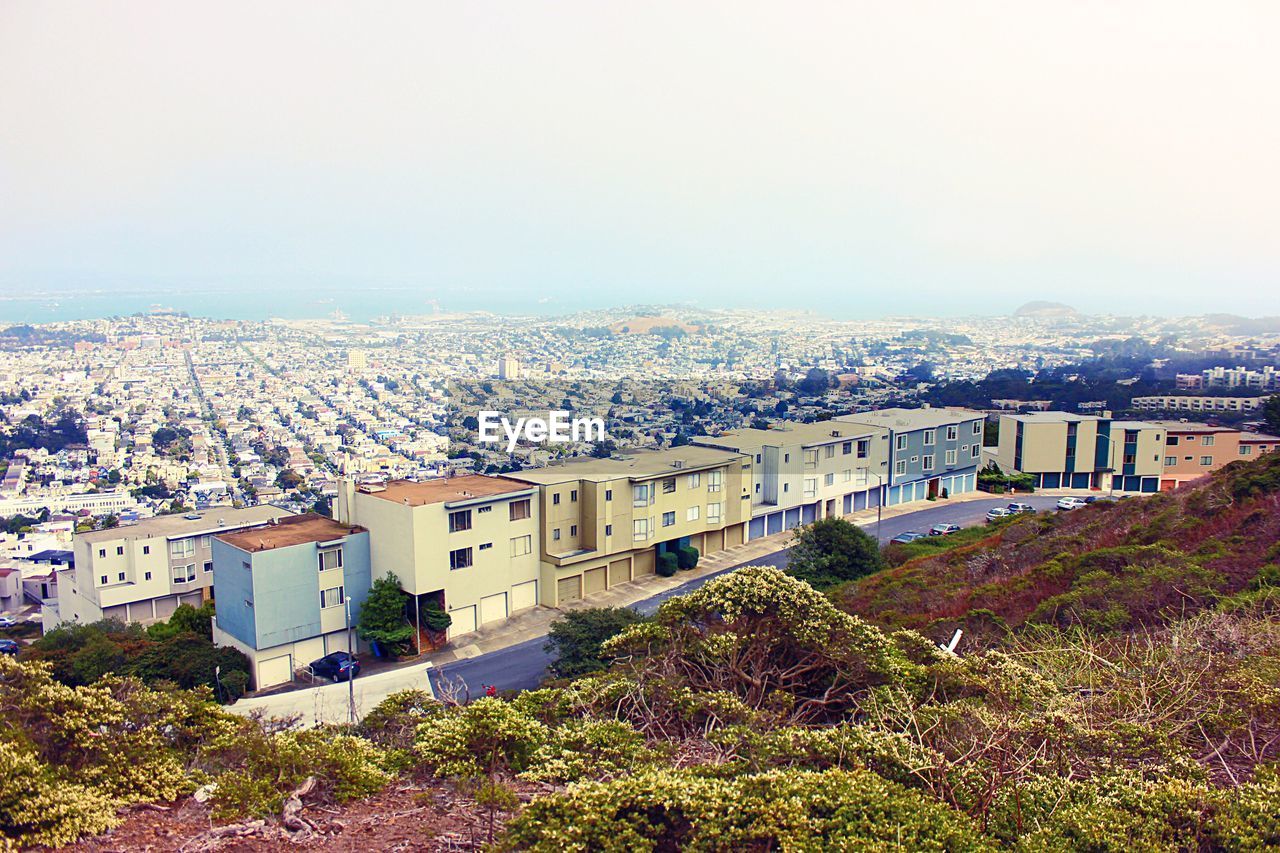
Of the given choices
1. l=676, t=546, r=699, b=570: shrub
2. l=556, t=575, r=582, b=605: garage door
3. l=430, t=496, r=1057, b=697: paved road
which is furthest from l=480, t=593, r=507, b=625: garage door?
l=676, t=546, r=699, b=570: shrub

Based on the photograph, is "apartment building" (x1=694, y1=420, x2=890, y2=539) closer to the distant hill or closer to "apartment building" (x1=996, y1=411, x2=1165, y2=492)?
"apartment building" (x1=996, y1=411, x2=1165, y2=492)

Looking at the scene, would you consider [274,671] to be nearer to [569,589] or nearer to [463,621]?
[463,621]

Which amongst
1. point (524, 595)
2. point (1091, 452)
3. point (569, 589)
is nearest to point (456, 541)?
point (524, 595)

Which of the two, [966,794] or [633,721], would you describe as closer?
[966,794]

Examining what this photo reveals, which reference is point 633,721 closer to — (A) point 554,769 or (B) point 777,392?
(A) point 554,769

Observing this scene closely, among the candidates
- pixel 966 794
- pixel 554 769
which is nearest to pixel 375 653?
pixel 554 769

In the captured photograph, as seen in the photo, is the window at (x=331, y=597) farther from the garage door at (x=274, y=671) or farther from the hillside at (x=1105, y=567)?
the hillside at (x=1105, y=567)
